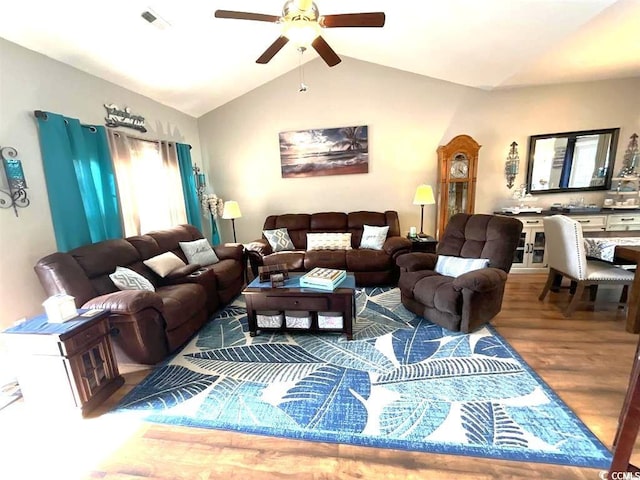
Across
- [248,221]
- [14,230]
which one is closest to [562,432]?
[14,230]

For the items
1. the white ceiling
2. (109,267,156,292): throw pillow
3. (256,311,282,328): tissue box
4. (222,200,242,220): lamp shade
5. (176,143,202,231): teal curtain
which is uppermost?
the white ceiling

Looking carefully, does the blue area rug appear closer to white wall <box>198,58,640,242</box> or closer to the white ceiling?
white wall <box>198,58,640,242</box>

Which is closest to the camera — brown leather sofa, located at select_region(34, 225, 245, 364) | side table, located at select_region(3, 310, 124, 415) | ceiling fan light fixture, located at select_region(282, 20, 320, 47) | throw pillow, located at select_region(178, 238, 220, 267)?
side table, located at select_region(3, 310, 124, 415)

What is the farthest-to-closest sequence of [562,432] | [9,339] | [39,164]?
[39,164] → [9,339] → [562,432]

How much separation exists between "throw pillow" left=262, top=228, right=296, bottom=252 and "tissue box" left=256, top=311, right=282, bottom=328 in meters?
1.69

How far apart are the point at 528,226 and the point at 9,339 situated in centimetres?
533

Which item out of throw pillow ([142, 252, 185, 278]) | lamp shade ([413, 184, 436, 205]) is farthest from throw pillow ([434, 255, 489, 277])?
throw pillow ([142, 252, 185, 278])

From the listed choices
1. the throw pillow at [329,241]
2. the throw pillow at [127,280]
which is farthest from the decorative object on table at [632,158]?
the throw pillow at [127,280]

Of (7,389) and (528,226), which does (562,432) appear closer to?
(528,226)

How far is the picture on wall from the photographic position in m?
4.43

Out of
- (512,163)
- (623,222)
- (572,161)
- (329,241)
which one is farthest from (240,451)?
(572,161)

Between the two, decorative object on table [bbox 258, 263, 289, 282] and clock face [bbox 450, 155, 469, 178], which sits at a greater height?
clock face [bbox 450, 155, 469, 178]

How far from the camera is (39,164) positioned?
2.38 meters

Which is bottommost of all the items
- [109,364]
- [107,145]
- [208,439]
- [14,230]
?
[208,439]
